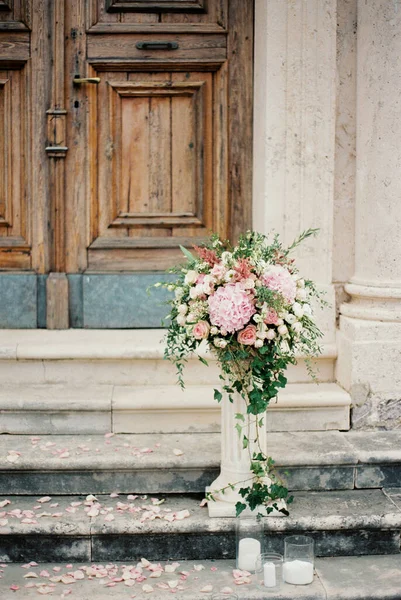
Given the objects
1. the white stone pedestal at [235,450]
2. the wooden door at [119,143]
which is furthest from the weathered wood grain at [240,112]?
the white stone pedestal at [235,450]

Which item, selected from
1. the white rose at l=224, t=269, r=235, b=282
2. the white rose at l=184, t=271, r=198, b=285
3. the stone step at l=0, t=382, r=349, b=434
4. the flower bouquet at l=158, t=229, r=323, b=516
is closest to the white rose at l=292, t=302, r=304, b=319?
the flower bouquet at l=158, t=229, r=323, b=516

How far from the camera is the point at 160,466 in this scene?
446 centimetres

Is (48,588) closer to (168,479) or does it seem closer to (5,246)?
(168,479)

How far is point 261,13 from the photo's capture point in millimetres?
5230

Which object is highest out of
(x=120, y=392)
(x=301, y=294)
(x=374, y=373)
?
(x=301, y=294)

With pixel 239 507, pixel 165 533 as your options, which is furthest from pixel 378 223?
pixel 165 533

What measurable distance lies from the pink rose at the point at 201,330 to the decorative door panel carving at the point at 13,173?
5.88ft

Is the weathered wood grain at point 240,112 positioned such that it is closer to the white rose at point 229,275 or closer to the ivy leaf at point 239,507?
the white rose at point 229,275

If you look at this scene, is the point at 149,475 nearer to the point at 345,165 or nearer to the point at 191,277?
the point at 191,277

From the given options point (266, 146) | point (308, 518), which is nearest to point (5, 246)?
point (266, 146)

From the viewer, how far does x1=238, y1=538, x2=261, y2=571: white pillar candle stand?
4.04m

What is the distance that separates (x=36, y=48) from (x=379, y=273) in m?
2.21

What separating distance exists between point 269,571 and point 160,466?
777mm

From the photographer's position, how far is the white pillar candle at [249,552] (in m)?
4.04
